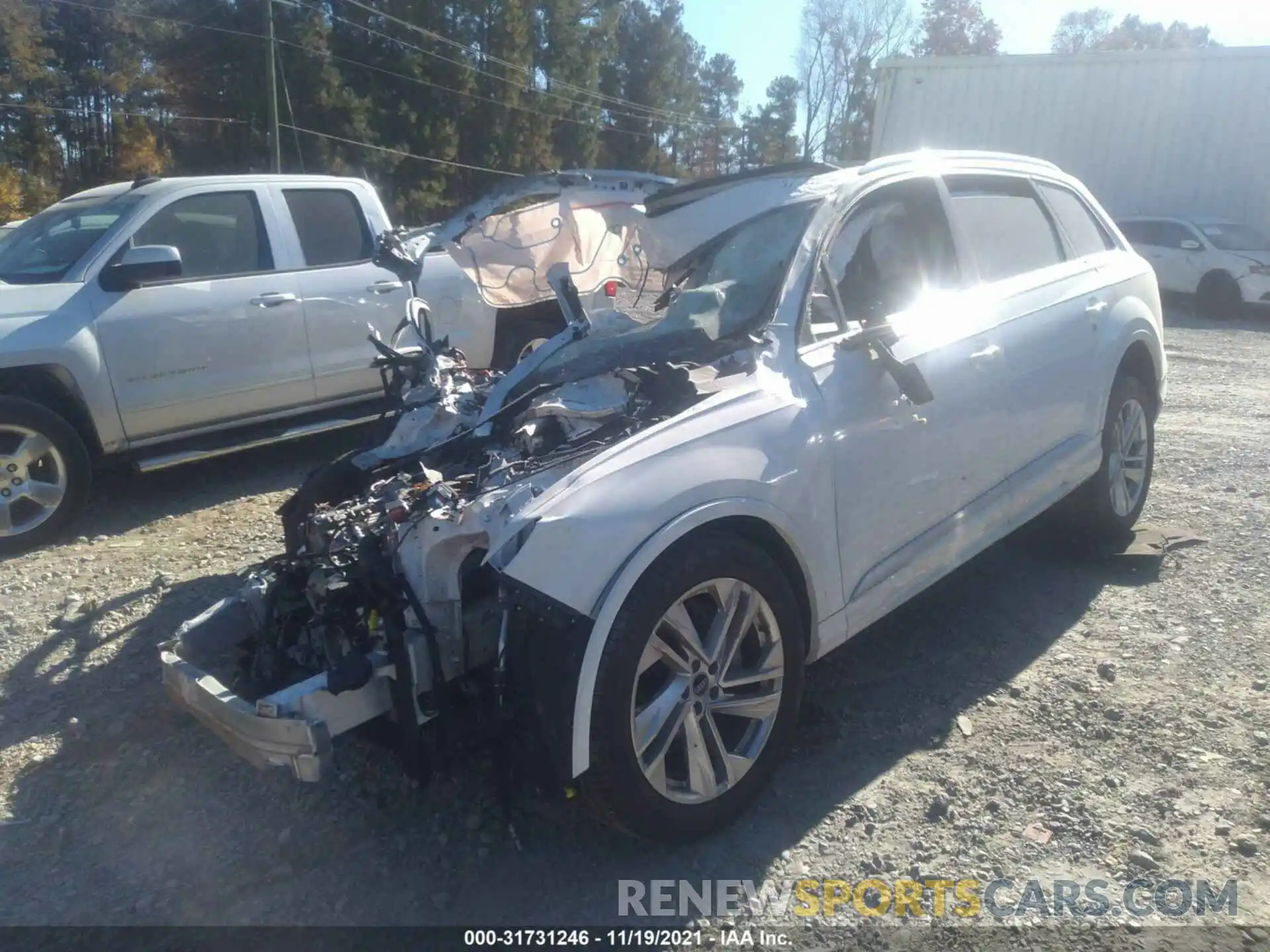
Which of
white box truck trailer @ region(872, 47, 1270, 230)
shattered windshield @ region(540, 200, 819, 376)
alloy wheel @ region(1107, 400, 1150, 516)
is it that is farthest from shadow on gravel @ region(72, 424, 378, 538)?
white box truck trailer @ region(872, 47, 1270, 230)

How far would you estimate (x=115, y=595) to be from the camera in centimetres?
495

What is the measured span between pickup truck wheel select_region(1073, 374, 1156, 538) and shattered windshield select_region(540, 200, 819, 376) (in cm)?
215

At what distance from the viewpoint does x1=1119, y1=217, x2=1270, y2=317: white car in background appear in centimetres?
1655

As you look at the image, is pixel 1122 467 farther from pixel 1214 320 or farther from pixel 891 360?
pixel 1214 320

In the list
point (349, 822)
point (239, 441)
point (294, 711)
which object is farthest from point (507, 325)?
point (294, 711)

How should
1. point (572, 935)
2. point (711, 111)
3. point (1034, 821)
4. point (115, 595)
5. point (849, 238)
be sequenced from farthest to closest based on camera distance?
point (711, 111), point (115, 595), point (849, 238), point (1034, 821), point (572, 935)

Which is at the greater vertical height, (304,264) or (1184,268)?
(304,264)

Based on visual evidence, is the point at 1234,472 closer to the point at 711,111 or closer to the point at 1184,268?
the point at 1184,268

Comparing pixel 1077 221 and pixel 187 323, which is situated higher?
pixel 1077 221

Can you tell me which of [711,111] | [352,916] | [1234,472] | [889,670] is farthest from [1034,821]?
[711,111]

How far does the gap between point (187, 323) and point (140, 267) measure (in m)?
0.45

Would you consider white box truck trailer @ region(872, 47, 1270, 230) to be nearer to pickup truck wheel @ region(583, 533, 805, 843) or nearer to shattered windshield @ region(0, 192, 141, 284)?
shattered windshield @ region(0, 192, 141, 284)

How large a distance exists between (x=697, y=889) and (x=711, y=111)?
64.5 m

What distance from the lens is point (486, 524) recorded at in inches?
109
